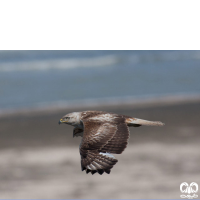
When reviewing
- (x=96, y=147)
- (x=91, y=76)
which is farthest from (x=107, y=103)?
(x=96, y=147)

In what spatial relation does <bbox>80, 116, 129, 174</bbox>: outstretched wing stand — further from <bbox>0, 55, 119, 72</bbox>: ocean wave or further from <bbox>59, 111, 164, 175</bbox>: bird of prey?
<bbox>0, 55, 119, 72</bbox>: ocean wave

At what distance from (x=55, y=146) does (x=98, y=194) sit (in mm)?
2845

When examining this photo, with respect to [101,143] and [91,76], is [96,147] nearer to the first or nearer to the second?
[101,143]

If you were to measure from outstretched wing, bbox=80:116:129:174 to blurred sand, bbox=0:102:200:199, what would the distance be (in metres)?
2.71

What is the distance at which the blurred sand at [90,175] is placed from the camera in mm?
9023

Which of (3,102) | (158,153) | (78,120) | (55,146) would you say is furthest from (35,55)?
(78,120)

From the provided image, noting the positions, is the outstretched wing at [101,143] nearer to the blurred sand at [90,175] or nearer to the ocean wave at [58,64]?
the blurred sand at [90,175]

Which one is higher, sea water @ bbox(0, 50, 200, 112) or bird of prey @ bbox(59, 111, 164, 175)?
sea water @ bbox(0, 50, 200, 112)

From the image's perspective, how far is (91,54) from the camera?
23.0 m

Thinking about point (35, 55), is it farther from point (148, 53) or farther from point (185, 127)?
point (185, 127)

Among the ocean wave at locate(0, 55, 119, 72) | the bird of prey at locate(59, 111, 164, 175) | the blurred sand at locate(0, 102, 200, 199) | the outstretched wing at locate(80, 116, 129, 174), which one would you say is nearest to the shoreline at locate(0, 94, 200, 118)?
the blurred sand at locate(0, 102, 200, 199)

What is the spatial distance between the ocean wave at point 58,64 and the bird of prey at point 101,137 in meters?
14.1

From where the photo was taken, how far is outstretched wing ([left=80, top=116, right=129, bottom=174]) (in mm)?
5836

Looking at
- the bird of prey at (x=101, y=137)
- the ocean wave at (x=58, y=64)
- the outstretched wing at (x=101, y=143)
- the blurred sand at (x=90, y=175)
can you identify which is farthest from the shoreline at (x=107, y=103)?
the outstretched wing at (x=101, y=143)
